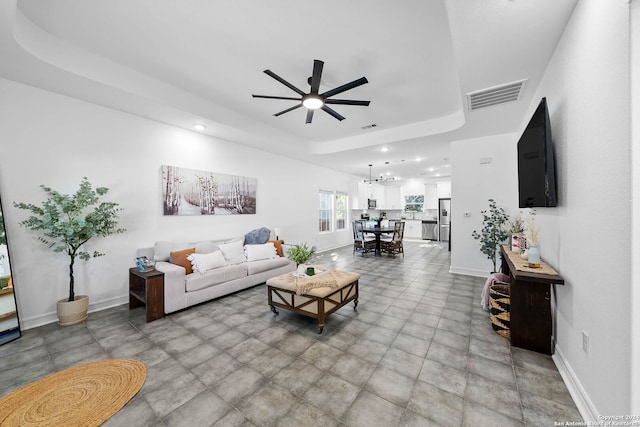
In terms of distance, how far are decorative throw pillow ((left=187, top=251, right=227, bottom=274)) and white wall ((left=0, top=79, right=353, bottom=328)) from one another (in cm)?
78

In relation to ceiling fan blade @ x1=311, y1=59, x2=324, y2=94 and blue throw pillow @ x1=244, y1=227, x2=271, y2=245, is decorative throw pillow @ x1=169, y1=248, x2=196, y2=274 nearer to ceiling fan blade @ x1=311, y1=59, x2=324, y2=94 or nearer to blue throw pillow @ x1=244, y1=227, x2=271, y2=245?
blue throw pillow @ x1=244, y1=227, x2=271, y2=245

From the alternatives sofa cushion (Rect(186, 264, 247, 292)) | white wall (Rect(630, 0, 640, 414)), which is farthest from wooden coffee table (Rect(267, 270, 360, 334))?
white wall (Rect(630, 0, 640, 414))

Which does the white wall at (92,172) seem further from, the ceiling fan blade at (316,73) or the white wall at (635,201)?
the white wall at (635,201)

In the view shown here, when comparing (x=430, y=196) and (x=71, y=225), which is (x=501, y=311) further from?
A: (x=430, y=196)

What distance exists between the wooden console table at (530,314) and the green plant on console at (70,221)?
15.3 feet

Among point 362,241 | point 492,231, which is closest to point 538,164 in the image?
point 492,231

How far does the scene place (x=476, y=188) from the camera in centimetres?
479

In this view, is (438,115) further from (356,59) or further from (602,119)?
(602,119)

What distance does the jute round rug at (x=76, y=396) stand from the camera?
1582 millimetres

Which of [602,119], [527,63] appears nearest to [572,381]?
[602,119]

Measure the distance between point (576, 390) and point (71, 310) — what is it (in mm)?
4972

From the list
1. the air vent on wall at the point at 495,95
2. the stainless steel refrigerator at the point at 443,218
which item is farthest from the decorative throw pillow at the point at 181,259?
the stainless steel refrigerator at the point at 443,218

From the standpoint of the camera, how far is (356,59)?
2801 mm

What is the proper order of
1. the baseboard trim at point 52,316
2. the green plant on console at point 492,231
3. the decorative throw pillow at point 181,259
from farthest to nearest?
the green plant on console at point 492,231 < the decorative throw pillow at point 181,259 < the baseboard trim at point 52,316
